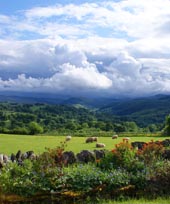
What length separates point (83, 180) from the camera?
13156 millimetres

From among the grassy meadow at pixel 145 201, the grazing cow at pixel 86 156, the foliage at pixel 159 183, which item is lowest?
the grassy meadow at pixel 145 201

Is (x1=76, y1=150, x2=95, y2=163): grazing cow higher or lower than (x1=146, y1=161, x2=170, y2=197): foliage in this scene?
higher

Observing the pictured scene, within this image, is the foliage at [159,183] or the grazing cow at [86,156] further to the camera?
the grazing cow at [86,156]

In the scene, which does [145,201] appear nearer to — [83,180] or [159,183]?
[159,183]

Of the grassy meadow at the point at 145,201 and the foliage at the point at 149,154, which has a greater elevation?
the foliage at the point at 149,154

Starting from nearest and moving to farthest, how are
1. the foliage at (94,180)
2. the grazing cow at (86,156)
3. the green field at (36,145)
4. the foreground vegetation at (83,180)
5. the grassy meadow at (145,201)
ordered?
the foreground vegetation at (83,180)
the grassy meadow at (145,201)
the foliage at (94,180)
the grazing cow at (86,156)
the green field at (36,145)

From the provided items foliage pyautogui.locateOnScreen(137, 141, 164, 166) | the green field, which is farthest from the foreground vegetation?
the green field

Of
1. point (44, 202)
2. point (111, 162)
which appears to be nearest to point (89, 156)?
point (111, 162)

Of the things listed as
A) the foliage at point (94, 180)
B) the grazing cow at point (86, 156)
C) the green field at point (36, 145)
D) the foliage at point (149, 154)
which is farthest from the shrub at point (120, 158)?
the green field at point (36, 145)

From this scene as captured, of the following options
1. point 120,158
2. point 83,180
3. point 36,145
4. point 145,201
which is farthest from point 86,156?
point 36,145

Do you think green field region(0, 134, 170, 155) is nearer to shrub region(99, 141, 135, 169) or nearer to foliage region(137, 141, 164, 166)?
foliage region(137, 141, 164, 166)

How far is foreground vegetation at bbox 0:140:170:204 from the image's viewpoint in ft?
41.3

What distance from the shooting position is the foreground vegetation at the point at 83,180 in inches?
496

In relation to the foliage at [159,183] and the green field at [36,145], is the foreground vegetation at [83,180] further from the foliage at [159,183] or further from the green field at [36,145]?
the green field at [36,145]
